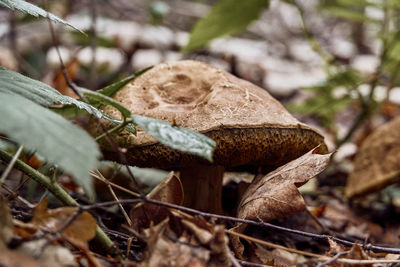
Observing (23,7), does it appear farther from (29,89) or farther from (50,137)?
(50,137)

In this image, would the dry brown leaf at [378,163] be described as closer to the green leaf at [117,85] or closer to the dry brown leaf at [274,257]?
the dry brown leaf at [274,257]

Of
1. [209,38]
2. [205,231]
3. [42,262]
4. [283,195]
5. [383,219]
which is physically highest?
[209,38]

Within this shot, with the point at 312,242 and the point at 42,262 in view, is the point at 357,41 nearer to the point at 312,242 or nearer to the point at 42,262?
the point at 312,242

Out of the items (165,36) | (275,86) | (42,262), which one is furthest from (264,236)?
(165,36)

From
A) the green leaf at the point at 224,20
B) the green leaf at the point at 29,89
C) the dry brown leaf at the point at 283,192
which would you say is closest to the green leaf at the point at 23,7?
the green leaf at the point at 29,89

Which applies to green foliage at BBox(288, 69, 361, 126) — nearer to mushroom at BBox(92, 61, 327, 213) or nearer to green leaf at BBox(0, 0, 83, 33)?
mushroom at BBox(92, 61, 327, 213)

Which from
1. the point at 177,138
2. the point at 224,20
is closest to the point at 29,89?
the point at 177,138

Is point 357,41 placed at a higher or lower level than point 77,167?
higher
